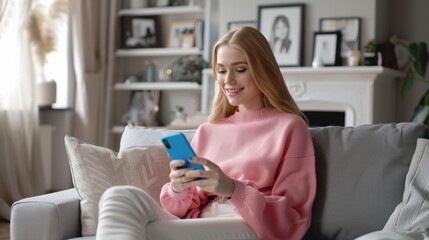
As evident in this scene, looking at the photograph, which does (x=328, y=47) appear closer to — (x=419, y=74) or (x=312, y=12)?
(x=312, y=12)

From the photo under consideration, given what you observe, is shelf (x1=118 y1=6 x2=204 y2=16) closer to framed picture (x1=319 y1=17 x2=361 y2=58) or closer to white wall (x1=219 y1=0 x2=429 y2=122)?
white wall (x1=219 y1=0 x2=429 y2=122)

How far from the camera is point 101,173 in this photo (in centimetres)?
244

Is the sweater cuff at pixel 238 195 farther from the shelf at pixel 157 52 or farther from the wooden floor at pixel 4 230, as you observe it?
the shelf at pixel 157 52

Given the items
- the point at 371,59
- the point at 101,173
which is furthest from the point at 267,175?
the point at 371,59

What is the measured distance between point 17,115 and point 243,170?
324 cm

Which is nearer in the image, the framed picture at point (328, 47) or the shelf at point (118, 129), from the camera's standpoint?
the framed picture at point (328, 47)

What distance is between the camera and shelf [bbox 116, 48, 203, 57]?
641 centimetres

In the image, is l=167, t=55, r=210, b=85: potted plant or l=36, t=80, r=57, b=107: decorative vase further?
l=167, t=55, r=210, b=85: potted plant

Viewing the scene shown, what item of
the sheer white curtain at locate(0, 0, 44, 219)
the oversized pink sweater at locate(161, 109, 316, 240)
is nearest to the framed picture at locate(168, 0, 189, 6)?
the sheer white curtain at locate(0, 0, 44, 219)

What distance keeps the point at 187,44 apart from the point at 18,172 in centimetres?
207

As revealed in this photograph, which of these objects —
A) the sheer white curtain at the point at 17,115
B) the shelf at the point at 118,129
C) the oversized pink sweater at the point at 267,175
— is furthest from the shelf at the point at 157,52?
the oversized pink sweater at the point at 267,175

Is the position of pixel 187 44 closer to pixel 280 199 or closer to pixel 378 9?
pixel 378 9

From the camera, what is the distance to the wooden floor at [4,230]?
4238 millimetres

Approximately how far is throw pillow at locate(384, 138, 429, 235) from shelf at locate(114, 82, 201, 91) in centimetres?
Result: 423
